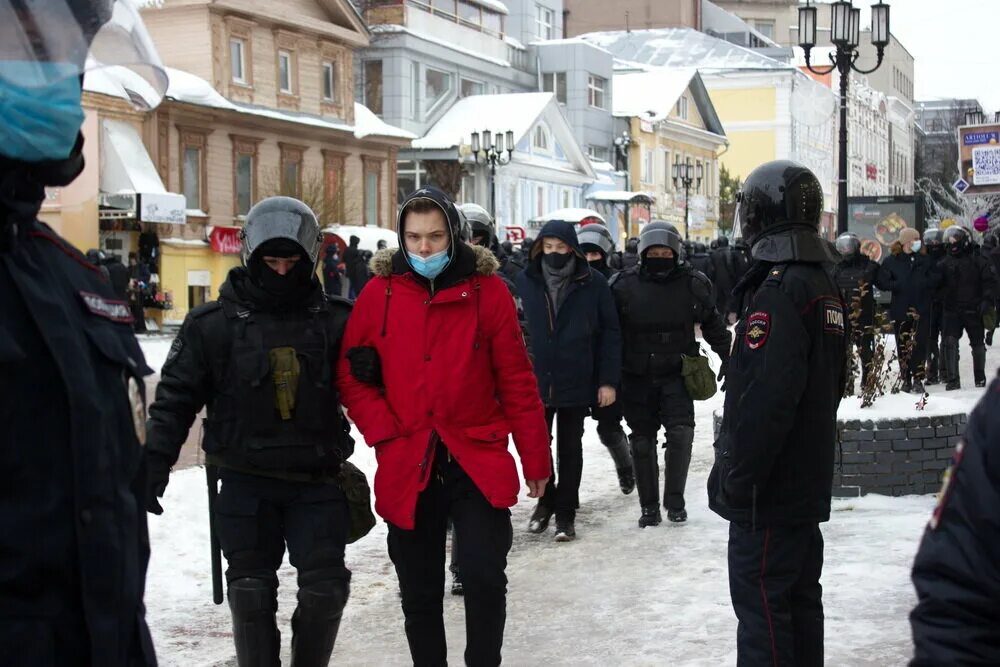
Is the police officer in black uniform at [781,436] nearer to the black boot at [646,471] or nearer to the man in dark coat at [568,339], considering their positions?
the man in dark coat at [568,339]

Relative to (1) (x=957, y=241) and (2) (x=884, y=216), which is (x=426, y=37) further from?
(1) (x=957, y=241)

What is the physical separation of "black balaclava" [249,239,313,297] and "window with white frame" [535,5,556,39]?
174 ft

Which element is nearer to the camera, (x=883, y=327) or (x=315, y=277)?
(x=315, y=277)

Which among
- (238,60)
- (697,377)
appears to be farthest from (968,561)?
(238,60)

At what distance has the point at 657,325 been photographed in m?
8.80

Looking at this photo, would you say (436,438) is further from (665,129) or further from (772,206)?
(665,129)

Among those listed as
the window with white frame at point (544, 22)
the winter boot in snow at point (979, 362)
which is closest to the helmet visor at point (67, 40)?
the winter boot in snow at point (979, 362)

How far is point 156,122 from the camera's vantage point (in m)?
33.4

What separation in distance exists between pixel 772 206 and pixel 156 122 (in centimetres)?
3023

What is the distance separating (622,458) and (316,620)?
212 inches

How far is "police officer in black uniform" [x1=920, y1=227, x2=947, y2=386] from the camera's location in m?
16.9

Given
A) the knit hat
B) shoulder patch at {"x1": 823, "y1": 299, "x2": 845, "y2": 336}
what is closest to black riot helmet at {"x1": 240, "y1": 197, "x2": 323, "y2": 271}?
shoulder patch at {"x1": 823, "y1": 299, "x2": 845, "y2": 336}

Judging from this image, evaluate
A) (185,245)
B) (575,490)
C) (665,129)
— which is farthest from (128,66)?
(665,129)

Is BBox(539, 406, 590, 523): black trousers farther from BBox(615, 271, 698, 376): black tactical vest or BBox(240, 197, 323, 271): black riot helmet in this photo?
BBox(240, 197, 323, 271): black riot helmet
